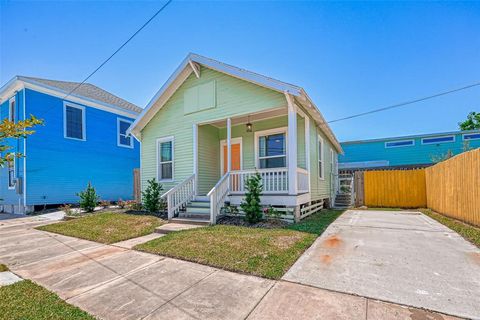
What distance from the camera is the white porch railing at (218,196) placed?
283 inches

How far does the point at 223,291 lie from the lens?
307 cm

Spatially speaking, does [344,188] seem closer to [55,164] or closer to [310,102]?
[310,102]

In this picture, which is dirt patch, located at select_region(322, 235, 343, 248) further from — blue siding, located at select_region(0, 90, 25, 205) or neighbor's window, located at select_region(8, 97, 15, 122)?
A: neighbor's window, located at select_region(8, 97, 15, 122)

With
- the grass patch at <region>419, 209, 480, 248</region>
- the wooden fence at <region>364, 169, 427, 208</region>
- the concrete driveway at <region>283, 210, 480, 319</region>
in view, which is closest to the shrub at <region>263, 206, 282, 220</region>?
the concrete driveway at <region>283, 210, 480, 319</region>

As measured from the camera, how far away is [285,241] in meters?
5.02

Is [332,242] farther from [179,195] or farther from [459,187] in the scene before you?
[179,195]

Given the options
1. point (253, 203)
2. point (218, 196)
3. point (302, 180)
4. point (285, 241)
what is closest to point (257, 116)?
point (302, 180)

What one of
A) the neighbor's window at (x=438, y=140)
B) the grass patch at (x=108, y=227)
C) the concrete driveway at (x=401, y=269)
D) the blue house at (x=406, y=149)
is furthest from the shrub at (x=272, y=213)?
the neighbor's window at (x=438, y=140)

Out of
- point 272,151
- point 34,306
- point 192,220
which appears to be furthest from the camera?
point 272,151

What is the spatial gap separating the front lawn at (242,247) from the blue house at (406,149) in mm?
18933

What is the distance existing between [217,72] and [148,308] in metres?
8.06

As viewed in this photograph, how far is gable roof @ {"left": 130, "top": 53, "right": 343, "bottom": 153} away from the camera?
7190mm

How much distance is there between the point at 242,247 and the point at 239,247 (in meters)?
0.06

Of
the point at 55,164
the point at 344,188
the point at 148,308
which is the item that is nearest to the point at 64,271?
the point at 148,308
